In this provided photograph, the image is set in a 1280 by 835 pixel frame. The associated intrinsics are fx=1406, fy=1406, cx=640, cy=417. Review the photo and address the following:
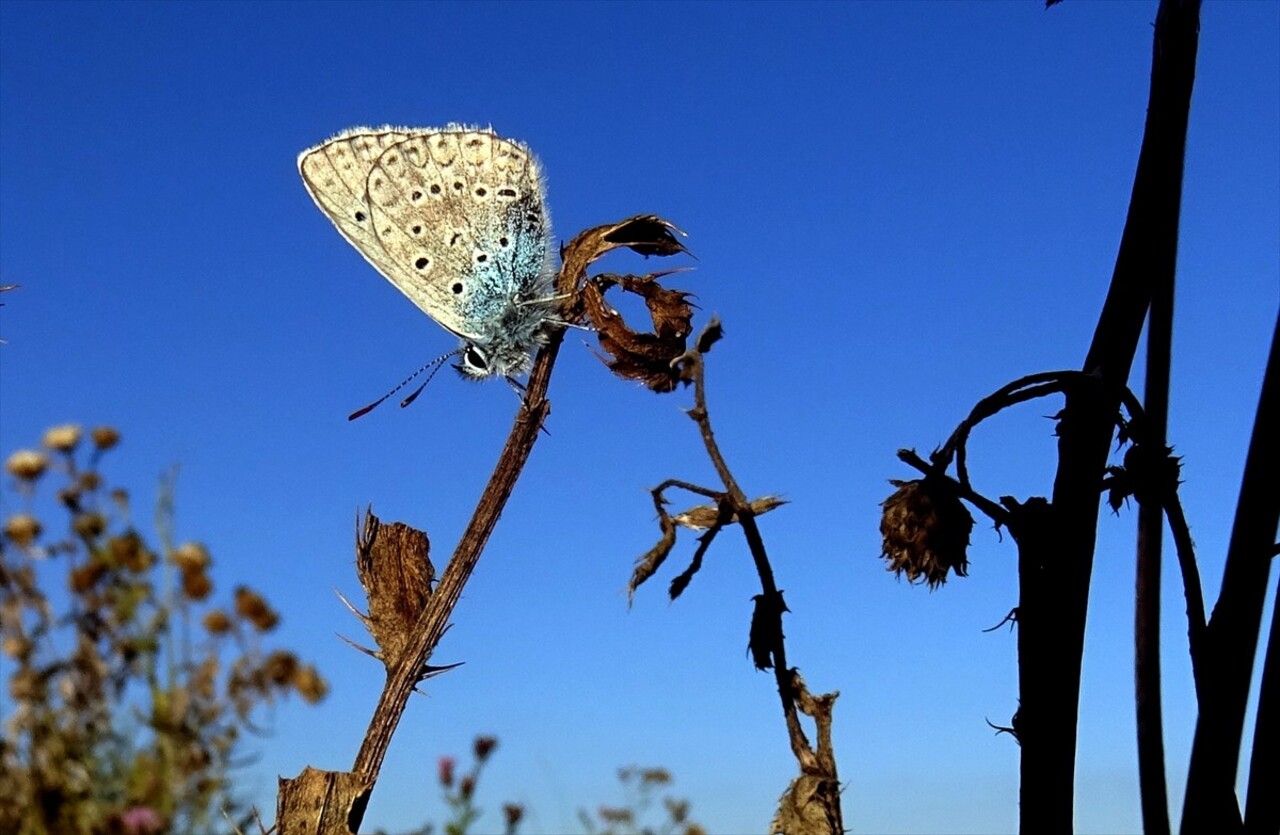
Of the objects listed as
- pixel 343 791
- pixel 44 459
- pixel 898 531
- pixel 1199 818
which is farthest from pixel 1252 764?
pixel 44 459

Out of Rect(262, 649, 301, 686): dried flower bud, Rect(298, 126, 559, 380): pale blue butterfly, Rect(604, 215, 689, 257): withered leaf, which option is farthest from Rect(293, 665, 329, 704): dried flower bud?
Rect(298, 126, 559, 380): pale blue butterfly

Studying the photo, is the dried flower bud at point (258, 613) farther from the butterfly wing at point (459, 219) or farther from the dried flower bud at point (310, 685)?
the butterfly wing at point (459, 219)

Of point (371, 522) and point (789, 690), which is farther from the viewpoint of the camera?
point (371, 522)

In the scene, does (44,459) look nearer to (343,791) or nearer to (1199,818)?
(343,791)

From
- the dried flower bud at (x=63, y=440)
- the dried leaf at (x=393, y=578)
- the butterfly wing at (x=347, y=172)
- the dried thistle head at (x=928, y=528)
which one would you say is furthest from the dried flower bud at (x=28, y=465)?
the butterfly wing at (x=347, y=172)

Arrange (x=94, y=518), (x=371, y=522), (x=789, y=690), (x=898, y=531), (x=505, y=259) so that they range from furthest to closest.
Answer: (x=505, y=259)
(x=371, y=522)
(x=898, y=531)
(x=789, y=690)
(x=94, y=518)

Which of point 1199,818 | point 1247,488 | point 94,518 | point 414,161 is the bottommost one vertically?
point 1199,818
